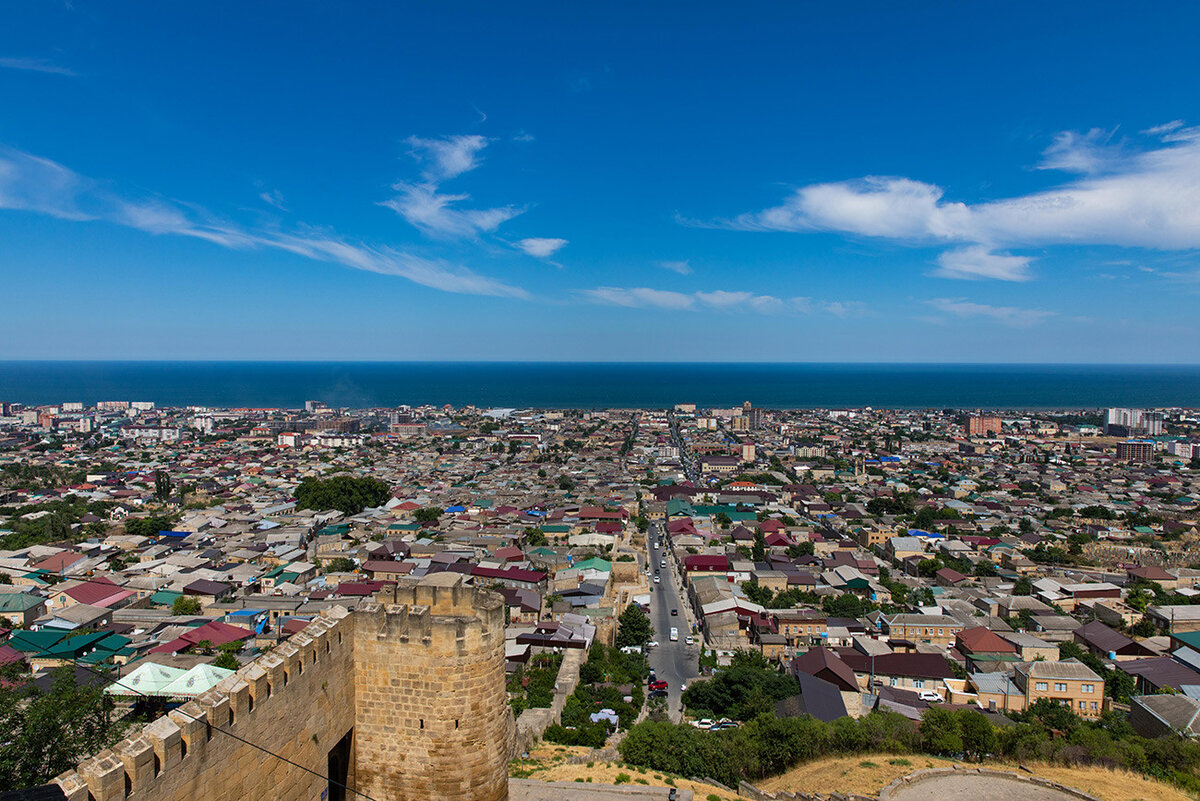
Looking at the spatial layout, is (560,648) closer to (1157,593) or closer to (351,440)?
(1157,593)

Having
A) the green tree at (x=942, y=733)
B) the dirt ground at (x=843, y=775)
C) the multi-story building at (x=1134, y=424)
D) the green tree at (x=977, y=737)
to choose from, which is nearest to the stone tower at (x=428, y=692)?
the dirt ground at (x=843, y=775)

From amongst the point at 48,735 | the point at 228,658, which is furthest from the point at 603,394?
the point at 48,735

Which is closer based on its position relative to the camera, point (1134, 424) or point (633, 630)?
point (633, 630)

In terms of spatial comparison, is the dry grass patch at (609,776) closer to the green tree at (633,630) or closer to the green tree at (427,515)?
the green tree at (633,630)

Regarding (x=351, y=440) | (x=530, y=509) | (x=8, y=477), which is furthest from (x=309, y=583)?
(x=351, y=440)

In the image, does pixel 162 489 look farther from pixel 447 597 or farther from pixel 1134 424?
pixel 1134 424

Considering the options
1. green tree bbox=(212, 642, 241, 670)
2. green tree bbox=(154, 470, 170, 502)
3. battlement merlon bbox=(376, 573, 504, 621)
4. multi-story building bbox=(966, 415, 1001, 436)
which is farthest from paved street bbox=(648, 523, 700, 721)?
multi-story building bbox=(966, 415, 1001, 436)
